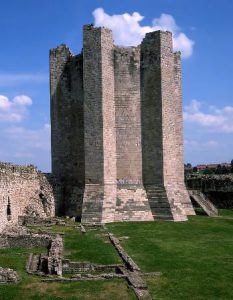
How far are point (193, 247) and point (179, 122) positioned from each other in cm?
1402

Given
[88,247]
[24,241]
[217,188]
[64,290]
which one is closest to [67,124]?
[24,241]

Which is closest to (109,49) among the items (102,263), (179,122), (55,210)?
(179,122)

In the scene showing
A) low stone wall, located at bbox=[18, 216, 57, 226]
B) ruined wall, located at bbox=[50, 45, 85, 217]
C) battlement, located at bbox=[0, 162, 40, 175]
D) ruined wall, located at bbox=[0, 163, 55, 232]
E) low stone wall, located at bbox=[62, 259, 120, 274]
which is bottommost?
low stone wall, located at bbox=[62, 259, 120, 274]

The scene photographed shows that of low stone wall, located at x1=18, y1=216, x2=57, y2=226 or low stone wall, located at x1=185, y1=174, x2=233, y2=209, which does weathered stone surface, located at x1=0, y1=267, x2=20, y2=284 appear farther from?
low stone wall, located at x1=185, y1=174, x2=233, y2=209

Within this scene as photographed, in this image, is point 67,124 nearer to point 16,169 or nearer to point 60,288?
point 16,169

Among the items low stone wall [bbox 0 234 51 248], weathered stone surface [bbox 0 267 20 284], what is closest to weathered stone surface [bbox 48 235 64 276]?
weathered stone surface [bbox 0 267 20 284]

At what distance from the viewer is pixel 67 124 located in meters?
28.7

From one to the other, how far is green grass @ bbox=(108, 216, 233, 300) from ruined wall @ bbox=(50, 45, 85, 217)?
5.06 metres

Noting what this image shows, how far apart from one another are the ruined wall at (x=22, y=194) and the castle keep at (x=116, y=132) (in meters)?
1.39

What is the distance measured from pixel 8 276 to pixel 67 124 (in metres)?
17.3

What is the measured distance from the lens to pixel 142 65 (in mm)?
27359

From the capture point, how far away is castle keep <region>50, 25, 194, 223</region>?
1009 inches

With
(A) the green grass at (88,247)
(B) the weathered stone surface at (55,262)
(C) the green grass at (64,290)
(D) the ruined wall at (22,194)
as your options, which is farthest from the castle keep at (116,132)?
(C) the green grass at (64,290)

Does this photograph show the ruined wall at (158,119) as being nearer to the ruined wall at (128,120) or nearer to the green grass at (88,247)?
the ruined wall at (128,120)
